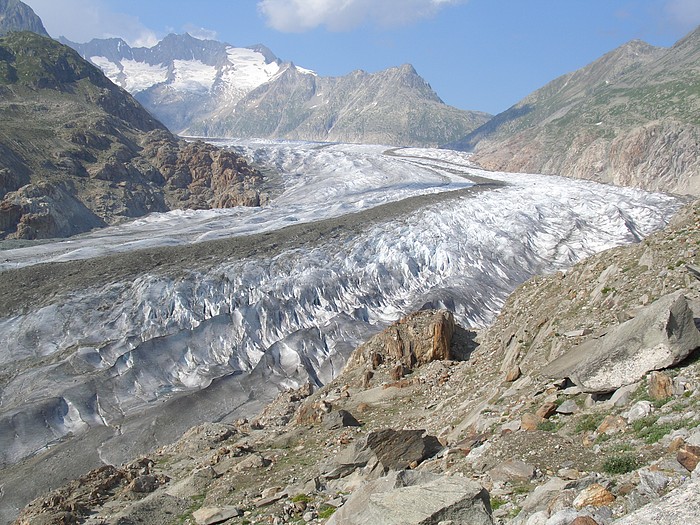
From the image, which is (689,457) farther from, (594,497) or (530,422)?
(530,422)

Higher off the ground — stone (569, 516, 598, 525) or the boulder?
stone (569, 516, 598, 525)

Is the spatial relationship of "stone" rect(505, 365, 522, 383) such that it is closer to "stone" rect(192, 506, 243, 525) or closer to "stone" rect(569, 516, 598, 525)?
"stone" rect(192, 506, 243, 525)

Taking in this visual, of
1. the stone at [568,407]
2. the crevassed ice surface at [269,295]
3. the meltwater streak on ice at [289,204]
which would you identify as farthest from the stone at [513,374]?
the meltwater streak on ice at [289,204]

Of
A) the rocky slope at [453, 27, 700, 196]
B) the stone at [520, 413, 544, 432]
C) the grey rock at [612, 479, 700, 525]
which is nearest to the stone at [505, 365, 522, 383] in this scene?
the stone at [520, 413, 544, 432]

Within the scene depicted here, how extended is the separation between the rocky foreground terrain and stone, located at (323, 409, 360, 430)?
5 centimetres

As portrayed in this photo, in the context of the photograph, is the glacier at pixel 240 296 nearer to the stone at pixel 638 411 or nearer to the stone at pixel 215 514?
the stone at pixel 215 514

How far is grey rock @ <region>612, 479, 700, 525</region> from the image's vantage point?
5.49 metres

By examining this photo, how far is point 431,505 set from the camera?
23.3 feet

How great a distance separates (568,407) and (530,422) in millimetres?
688

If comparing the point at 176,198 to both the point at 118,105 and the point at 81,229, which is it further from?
the point at 118,105

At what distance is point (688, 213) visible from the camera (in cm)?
1672

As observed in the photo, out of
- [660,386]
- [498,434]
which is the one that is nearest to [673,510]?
[660,386]

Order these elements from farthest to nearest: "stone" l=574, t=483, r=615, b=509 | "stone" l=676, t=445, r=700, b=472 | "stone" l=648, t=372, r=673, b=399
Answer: "stone" l=648, t=372, r=673, b=399 < "stone" l=676, t=445, r=700, b=472 < "stone" l=574, t=483, r=615, b=509

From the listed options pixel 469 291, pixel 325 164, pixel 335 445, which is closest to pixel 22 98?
pixel 325 164
